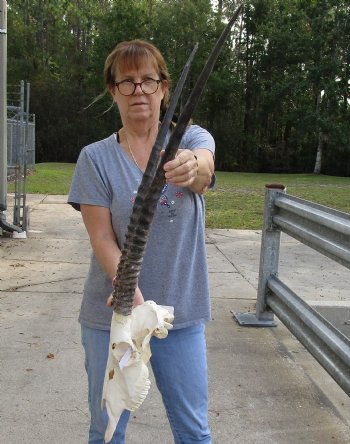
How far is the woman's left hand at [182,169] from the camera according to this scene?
1.76 meters

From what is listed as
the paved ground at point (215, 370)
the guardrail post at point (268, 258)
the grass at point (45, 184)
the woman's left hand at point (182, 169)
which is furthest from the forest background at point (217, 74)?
the woman's left hand at point (182, 169)

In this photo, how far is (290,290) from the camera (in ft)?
14.8

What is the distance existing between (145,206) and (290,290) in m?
3.09

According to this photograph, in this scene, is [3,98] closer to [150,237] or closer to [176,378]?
[150,237]

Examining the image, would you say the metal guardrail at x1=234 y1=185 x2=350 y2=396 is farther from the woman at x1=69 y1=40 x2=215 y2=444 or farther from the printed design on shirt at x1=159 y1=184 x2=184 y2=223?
the printed design on shirt at x1=159 y1=184 x2=184 y2=223

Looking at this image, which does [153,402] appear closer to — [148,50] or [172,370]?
[172,370]

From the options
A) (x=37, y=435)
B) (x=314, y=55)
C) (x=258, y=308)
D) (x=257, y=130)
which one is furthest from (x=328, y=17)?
(x=37, y=435)

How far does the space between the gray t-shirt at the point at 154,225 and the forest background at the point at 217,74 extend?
35.9 m

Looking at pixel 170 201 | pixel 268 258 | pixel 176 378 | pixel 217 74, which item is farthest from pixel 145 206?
pixel 217 74

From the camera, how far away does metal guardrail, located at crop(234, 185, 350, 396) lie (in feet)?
11.3

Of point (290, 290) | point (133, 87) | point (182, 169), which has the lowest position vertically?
point (290, 290)

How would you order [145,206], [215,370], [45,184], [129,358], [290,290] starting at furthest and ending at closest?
[45,184] → [290,290] → [215,370] → [129,358] → [145,206]

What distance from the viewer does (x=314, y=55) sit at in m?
37.0

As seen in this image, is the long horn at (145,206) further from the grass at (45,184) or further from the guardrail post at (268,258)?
the grass at (45,184)
